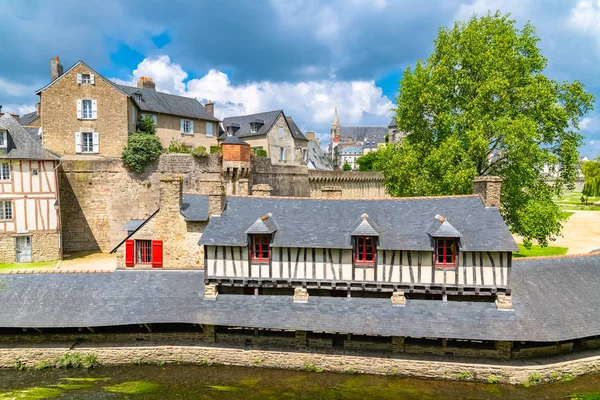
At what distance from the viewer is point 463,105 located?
16891mm

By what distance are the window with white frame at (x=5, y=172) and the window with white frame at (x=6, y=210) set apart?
44.3 inches

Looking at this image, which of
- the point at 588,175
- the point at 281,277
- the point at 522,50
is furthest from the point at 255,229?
the point at 588,175

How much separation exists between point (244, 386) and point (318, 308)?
2877 mm

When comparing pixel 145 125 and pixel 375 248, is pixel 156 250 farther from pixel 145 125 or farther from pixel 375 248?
pixel 145 125

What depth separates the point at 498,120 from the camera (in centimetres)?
1489

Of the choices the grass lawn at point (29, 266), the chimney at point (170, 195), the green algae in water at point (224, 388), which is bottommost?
the green algae in water at point (224, 388)

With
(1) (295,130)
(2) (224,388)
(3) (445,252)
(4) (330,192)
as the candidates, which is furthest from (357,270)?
(1) (295,130)

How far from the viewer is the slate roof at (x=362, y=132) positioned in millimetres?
79375

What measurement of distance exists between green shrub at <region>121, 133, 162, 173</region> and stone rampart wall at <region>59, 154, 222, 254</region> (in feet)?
1.22

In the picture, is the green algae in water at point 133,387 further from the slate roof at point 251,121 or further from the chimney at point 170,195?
the slate roof at point 251,121

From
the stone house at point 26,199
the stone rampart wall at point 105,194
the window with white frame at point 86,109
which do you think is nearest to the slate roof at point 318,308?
the stone house at point 26,199

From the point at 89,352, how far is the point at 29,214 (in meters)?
11.8

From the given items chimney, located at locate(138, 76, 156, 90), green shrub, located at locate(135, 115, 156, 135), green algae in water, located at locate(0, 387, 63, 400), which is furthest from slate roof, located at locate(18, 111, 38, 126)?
green algae in water, located at locate(0, 387, 63, 400)

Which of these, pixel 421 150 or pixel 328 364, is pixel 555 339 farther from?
pixel 421 150
